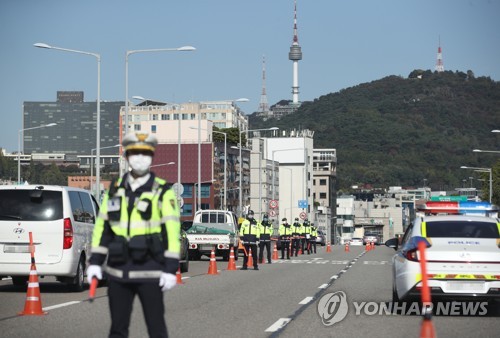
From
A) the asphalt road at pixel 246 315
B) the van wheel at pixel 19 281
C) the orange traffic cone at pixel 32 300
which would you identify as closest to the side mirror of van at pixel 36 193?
the asphalt road at pixel 246 315

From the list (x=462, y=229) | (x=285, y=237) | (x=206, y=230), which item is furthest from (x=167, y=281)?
(x=285, y=237)

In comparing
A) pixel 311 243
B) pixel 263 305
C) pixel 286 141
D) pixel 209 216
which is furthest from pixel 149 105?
pixel 263 305

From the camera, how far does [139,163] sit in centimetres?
822

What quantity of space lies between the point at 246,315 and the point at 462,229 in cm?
345

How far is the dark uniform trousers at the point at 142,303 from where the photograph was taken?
8.02 meters

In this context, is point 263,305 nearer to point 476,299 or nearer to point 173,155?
point 476,299

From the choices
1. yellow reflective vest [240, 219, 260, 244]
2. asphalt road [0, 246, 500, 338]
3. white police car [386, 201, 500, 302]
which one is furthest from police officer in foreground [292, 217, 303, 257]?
white police car [386, 201, 500, 302]

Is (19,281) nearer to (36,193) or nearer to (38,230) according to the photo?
(38,230)

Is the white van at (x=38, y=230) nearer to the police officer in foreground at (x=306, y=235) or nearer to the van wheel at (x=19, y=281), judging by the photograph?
the van wheel at (x=19, y=281)

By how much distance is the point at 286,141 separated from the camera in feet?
613

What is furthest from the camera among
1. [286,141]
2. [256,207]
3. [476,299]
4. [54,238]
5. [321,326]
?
[286,141]

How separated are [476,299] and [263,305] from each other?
3965mm

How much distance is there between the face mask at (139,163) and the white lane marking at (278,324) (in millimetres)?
6361

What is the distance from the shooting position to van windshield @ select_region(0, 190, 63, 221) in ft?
66.1
